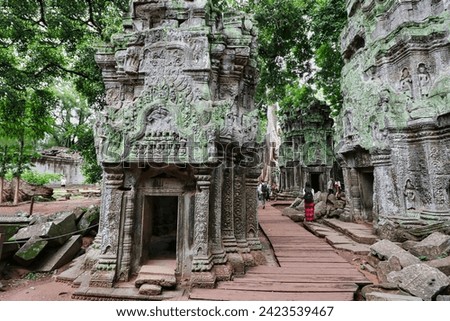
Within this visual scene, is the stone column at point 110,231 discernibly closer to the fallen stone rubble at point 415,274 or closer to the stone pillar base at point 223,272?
the stone pillar base at point 223,272

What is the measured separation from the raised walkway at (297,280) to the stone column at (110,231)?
5.04 feet

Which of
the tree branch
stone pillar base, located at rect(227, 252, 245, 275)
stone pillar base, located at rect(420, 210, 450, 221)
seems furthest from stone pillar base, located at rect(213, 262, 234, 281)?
the tree branch

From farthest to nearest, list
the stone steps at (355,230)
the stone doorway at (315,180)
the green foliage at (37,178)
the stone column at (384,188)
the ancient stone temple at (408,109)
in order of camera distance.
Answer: the green foliage at (37,178) → the stone doorway at (315,180) → the stone column at (384,188) → the stone steps at (355,230) → the ancient stone temple at (408,109)

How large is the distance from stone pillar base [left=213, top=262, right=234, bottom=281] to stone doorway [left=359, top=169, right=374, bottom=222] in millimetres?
6836

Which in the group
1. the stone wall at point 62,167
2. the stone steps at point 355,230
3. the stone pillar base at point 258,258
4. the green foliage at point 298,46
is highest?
the green foliage at point 298,46

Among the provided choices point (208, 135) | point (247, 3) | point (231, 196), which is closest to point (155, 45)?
point (208, 135)

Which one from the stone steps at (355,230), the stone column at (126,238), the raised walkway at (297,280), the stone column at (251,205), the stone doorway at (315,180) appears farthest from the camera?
the stone doorway at (315,180)

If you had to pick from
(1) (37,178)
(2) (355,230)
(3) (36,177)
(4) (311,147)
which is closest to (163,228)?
(2) (355,230)

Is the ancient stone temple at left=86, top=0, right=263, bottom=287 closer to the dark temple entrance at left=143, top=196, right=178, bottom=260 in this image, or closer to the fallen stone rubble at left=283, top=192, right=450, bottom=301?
the dark temple entrance at left=143, top=196, right=178, bottom=260

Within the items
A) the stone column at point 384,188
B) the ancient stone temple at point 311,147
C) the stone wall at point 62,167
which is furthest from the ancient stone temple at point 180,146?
the stone wall at point 62,167

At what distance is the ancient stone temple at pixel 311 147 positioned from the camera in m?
16.9

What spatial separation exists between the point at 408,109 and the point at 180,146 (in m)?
6.84

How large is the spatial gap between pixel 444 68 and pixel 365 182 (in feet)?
14.3

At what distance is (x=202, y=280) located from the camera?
4.24 m
